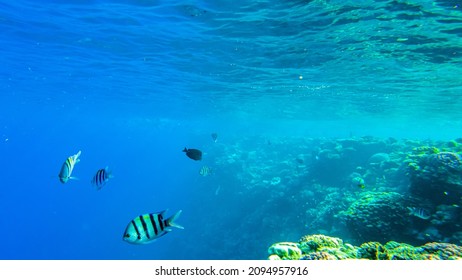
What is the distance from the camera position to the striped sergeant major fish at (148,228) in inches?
140

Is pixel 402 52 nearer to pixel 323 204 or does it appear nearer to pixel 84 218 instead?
pixel 323 204

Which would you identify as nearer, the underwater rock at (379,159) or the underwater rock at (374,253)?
the underwater rock at (374,253)

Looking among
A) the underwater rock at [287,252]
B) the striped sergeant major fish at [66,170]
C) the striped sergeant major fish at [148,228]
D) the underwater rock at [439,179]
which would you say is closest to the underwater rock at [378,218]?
the underwater rock at [439,179]

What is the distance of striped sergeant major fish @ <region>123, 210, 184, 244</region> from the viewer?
3547mm

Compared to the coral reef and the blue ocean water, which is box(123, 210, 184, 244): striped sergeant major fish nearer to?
the coral reef

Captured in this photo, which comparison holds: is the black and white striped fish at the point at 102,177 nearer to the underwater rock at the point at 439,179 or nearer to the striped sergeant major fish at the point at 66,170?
the striped sergeant major fish at the point at 66,170

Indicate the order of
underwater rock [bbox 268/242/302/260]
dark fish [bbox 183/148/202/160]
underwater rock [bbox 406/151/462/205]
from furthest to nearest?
1. underwater rock [bbox 406/151/462/205]
2. dark fish [bbox 183/148/202/160]
3. underwater rock [bbox 268/242/302/260]

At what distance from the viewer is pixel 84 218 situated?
237 feet

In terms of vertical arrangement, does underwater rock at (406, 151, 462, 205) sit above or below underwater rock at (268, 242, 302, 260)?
below

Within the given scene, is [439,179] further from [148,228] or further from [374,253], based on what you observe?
[148,228]

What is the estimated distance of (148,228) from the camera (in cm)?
357

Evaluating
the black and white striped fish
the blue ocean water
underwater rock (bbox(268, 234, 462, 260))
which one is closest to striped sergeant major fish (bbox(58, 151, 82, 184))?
the black and white striped fish

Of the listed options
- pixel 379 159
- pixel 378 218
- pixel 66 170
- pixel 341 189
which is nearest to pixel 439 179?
pixel 378 218
